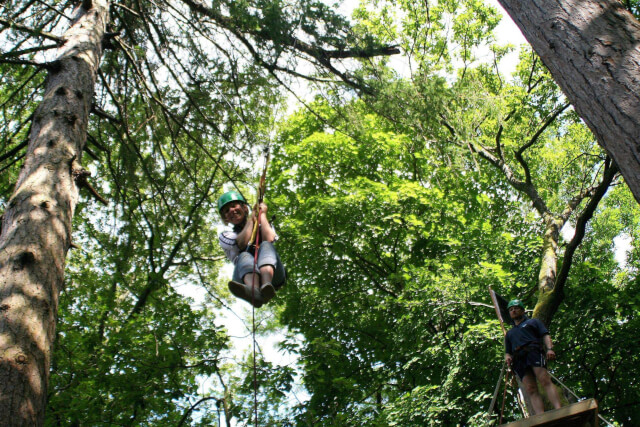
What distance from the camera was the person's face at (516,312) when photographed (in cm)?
559

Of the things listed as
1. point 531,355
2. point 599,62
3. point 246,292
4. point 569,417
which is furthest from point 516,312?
point 599,62

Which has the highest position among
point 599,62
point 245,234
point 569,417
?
point 245,234

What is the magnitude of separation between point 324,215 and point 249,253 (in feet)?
19.5

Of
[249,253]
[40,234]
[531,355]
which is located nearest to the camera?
[40,234]

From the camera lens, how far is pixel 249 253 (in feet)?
14.3

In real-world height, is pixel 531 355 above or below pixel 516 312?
below

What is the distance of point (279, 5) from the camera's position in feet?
19.1

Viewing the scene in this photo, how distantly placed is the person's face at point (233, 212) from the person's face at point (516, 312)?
313 cm

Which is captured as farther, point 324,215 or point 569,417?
point 324,215

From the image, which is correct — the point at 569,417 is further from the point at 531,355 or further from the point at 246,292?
the point at 246,292

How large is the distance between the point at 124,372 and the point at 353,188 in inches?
211

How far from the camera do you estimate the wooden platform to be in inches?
150

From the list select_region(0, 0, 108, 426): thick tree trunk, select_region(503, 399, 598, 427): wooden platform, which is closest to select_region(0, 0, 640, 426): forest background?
select_region(0, 0, 108, 426): thick tree trunk

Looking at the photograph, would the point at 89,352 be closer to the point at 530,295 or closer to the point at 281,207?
the point at 281,207
